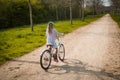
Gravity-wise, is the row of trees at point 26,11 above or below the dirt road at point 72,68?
above

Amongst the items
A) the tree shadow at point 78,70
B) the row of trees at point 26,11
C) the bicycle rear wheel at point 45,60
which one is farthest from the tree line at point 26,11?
the bicycle rear wheel at point 45,60

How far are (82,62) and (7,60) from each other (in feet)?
Answer: 12.5

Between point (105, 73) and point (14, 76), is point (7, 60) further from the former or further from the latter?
point (105, 73)

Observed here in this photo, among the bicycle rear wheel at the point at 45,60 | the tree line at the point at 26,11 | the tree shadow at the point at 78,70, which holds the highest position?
the tree line at the point at 26,11

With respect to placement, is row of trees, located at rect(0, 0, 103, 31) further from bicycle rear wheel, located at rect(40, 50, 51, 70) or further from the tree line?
bicycle rear wheel, located at rect(40, 50, 51, 70)

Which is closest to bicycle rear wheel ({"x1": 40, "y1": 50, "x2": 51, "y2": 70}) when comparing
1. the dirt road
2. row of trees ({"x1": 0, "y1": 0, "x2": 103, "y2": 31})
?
the dirt road

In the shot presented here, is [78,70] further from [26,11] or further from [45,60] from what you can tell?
[26,11]

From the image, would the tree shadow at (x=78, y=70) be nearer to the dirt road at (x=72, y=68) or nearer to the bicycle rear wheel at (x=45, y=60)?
the dirt road at (x=72, y=68)

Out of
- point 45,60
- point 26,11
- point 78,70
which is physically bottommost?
point 78,70

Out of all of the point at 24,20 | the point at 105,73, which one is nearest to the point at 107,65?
the point at 105,73

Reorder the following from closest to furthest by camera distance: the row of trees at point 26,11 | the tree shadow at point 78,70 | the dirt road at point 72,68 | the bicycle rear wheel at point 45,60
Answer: the dirt road at point 72,68 < the tree shadow at point 78,70 < the bicycle rear wheel at point 45,60 < the row of trees at point 26,11

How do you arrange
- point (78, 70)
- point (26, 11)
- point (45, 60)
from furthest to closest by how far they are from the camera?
point (26, 11), point (45, 60), point (78, 70)

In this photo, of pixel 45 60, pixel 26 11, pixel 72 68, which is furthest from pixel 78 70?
pixel 26 11

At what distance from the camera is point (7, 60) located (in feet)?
36.4
